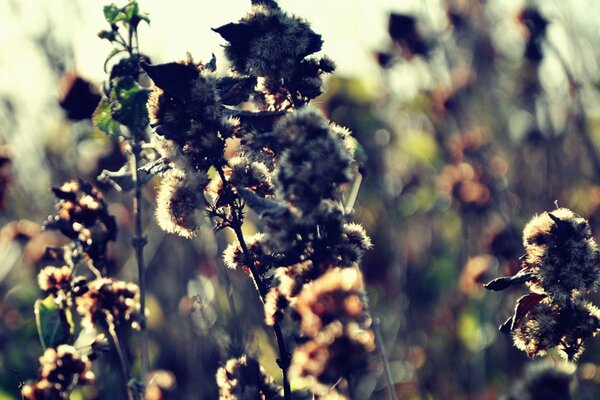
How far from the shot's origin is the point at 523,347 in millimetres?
1471

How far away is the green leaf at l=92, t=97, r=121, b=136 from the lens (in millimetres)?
2041

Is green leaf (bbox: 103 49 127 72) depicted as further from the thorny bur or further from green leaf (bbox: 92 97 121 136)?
the thorny bur

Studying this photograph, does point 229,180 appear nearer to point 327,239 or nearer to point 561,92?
point 327,239

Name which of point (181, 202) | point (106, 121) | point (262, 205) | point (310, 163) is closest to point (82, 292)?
point (106, 121)

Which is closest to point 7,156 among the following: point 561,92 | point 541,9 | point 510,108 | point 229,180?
point 229,180

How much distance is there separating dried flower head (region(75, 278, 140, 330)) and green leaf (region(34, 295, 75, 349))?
8cm

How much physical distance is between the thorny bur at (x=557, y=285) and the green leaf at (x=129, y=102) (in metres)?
1.04

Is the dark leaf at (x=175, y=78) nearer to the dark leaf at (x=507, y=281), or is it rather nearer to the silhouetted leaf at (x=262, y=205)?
the silhouetted leaf at (x=262, y=205)

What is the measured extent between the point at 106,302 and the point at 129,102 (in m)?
0.55

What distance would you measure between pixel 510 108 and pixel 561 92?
176 centimetres

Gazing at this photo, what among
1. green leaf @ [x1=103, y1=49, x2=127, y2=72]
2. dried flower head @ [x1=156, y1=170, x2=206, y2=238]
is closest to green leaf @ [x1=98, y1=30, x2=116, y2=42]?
green leaf @ [x1=103, y1=49, x2=127, y2=72]

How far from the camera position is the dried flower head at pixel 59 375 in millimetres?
1800

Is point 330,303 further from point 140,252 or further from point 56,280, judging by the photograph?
point 56,280

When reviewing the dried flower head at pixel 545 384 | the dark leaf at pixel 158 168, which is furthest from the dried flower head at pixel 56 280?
the dried flower head at pixel 545 384
